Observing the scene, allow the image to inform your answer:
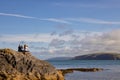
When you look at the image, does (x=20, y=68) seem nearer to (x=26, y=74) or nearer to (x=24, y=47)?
(x=26, y=74)

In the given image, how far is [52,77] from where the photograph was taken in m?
56.8

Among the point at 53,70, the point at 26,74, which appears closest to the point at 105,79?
the point at 53,70

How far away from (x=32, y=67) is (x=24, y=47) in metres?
4.90

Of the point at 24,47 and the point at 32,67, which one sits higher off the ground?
the point at 24,47

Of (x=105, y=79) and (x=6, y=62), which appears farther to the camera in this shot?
(x=105, y=79)

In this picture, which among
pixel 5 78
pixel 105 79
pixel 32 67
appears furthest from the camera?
pixel 105 79

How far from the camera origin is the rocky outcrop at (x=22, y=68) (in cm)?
5256

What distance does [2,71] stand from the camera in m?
52.3

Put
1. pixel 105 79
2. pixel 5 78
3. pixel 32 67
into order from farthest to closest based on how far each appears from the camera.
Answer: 1. pixel 105 79
2. pixel 32 67
3. pixel 5 78

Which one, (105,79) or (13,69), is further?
(105,79)

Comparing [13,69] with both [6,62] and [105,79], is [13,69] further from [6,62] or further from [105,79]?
[105,79]

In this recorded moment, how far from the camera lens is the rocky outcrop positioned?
52.6 metres

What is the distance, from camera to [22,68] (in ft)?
177

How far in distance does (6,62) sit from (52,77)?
853 cm
